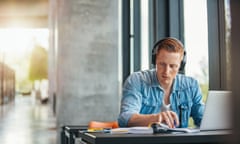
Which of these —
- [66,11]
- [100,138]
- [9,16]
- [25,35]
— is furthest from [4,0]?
[100,138]

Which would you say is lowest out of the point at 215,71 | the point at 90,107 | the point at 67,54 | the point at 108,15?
the point at 90,107

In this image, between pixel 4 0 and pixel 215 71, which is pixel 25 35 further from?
pixel 215 71

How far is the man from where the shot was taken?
2.05 m

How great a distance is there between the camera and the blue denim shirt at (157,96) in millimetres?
2041

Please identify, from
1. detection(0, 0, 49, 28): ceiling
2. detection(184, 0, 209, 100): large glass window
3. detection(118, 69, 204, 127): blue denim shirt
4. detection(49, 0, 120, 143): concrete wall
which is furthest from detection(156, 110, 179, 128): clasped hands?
detection(0, 0, 49, 28): ceiling

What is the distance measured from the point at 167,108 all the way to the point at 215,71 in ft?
2.20

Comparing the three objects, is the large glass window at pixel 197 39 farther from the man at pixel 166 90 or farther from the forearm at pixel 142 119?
the forearm at pixel 142 119

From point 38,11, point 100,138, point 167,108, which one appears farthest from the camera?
point 38,11

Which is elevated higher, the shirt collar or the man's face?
the man's face

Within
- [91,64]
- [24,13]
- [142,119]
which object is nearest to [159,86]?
[142,119]

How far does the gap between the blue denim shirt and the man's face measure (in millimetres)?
39

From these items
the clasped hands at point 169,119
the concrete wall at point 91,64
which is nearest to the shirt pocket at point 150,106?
the clasped hands at point 169,119

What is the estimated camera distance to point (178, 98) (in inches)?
81.0

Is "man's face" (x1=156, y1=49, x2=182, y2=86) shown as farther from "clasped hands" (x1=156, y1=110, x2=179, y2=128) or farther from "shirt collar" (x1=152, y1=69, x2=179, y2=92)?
"clasped hands" (x1=156, y1=110, x2=179, y2=128)
